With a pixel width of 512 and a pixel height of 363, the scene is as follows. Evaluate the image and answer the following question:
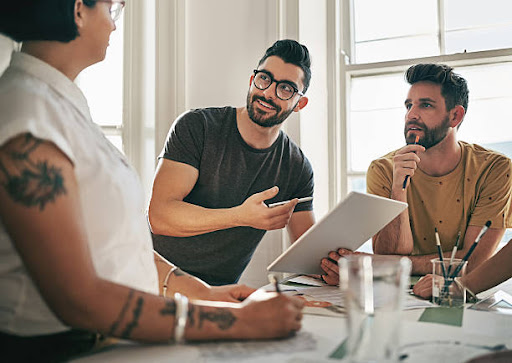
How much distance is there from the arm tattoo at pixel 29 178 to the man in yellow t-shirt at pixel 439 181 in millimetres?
1453

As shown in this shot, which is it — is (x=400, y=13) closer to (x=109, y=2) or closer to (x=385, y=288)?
(x=109, y=2)

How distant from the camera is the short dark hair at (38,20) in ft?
2.96

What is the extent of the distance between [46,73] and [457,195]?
1682 mm

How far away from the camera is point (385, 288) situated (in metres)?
0.73

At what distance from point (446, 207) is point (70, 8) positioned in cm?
165

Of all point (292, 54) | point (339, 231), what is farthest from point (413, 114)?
point (339, 231)

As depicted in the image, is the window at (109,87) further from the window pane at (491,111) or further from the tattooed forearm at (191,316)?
the tattooed forearm at (191,316)

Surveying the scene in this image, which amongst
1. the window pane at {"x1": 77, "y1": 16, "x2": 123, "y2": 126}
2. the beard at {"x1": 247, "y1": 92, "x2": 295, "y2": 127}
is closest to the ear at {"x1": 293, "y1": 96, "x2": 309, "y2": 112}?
the beard at {"x1": 247, "y1": 92, "x2": 295, "y2": 127}

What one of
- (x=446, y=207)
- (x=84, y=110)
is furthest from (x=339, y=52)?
(x=84, y=110)

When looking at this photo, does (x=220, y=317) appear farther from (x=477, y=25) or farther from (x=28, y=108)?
(x=477, y=25)

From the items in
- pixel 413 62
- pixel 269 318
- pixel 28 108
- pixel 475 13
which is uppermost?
pixel 475 13

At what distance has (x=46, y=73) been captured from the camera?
92 centimetres

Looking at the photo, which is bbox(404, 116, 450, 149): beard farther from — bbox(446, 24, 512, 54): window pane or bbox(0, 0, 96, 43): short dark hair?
bbox(0, 0, 96, 43): short dark hair

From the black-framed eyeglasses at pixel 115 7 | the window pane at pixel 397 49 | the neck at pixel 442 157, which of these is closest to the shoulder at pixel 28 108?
the black-framed eyeglasses at pixel 115 7
